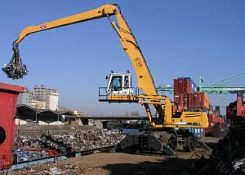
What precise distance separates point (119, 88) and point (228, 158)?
1063cm

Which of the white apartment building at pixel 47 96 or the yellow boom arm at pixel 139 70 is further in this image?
the white apartment building at pixel 47 96

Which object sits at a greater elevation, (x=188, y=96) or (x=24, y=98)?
(x=24, y=98)

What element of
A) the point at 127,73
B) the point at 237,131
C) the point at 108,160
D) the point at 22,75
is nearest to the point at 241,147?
the point at 237,131

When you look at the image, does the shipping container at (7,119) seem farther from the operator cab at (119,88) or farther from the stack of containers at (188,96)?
the stack of containers at (188,96)

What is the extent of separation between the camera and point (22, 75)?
18812 mm

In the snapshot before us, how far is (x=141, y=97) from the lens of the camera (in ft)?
62.3

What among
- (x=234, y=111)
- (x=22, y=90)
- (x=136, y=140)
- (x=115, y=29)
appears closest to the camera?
(x=22, y=90)

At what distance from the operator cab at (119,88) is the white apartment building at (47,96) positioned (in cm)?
12624

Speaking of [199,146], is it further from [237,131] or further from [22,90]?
[22,90]

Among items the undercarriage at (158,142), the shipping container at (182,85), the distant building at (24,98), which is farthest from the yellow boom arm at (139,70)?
the shipping container at (182,85)

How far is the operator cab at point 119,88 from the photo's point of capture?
739 inches

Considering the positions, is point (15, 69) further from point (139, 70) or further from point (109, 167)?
point (109, 167)

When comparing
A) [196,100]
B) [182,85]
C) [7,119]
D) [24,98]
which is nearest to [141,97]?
[7,119]

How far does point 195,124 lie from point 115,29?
6900 mm
